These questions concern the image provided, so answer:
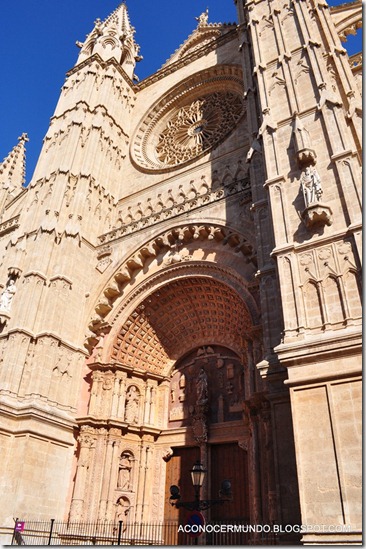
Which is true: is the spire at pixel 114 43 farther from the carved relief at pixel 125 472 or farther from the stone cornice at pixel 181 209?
the carved relief at pixel 125 472

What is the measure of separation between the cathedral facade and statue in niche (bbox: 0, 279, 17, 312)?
141mm

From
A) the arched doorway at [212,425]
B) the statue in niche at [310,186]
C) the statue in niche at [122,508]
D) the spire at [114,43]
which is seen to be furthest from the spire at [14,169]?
the statue in niche at [310,186]

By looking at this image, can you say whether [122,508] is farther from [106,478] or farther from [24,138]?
[24,138]

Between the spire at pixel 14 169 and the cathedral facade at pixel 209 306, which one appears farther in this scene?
the spire at pixel 14 169

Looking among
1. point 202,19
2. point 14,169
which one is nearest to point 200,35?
point 202,19

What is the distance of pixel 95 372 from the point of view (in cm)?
1273

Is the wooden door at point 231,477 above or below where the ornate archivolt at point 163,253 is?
below

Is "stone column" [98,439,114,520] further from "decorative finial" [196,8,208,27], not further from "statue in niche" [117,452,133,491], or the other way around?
"decorative finial" [196,8,208,27]

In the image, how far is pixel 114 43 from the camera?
2138 cm

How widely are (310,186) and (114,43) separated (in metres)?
17.1

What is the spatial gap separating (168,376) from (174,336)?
125cm

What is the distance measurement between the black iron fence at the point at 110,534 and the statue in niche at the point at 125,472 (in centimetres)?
91

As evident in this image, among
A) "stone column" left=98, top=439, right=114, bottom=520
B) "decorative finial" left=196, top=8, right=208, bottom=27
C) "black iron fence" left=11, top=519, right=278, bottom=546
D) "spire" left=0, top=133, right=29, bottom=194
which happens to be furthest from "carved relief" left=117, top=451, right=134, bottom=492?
"decorative finial" left=196, top=8, right=208, bottom=27

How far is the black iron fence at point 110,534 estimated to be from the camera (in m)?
9.64
